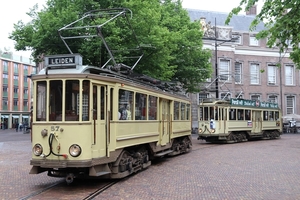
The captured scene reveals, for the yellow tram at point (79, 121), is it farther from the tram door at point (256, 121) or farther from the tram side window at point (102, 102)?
the tram door at point (256, 121)

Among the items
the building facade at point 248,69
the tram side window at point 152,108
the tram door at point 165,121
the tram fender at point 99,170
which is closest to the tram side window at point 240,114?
the tram door at point 165,121

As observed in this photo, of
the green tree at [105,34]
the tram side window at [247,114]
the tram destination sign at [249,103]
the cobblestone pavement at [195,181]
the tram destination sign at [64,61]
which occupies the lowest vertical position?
the cobblestone pavement at [195,181]

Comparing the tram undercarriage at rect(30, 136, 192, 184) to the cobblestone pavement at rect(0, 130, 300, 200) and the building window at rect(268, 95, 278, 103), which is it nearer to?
the cobblestone pavement at rect(0, 130, 300, 200)

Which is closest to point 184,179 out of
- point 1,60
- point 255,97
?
point 255,97

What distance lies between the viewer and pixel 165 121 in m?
13.4

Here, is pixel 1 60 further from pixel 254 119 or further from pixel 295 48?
pixel 295 48

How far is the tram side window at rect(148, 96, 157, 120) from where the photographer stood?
38.0 feet

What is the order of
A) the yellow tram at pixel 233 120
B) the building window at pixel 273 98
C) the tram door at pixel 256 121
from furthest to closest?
the building window at pixel 273 98, the tram door at pixel 256 121, the yellow tram at pixel 233 120

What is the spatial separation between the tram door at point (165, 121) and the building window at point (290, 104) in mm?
34749

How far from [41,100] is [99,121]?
1486mm

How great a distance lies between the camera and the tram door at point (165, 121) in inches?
511

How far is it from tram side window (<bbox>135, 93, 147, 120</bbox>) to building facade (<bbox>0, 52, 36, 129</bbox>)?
208 ft

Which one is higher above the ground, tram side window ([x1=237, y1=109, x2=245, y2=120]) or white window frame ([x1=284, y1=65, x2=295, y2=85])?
white window frame ([x1=284, y1=65, x2=295, y2=85])

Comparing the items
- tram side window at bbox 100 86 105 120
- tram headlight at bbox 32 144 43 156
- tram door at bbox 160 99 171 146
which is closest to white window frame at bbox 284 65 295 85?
tram door at bbox 160 99 171 146
